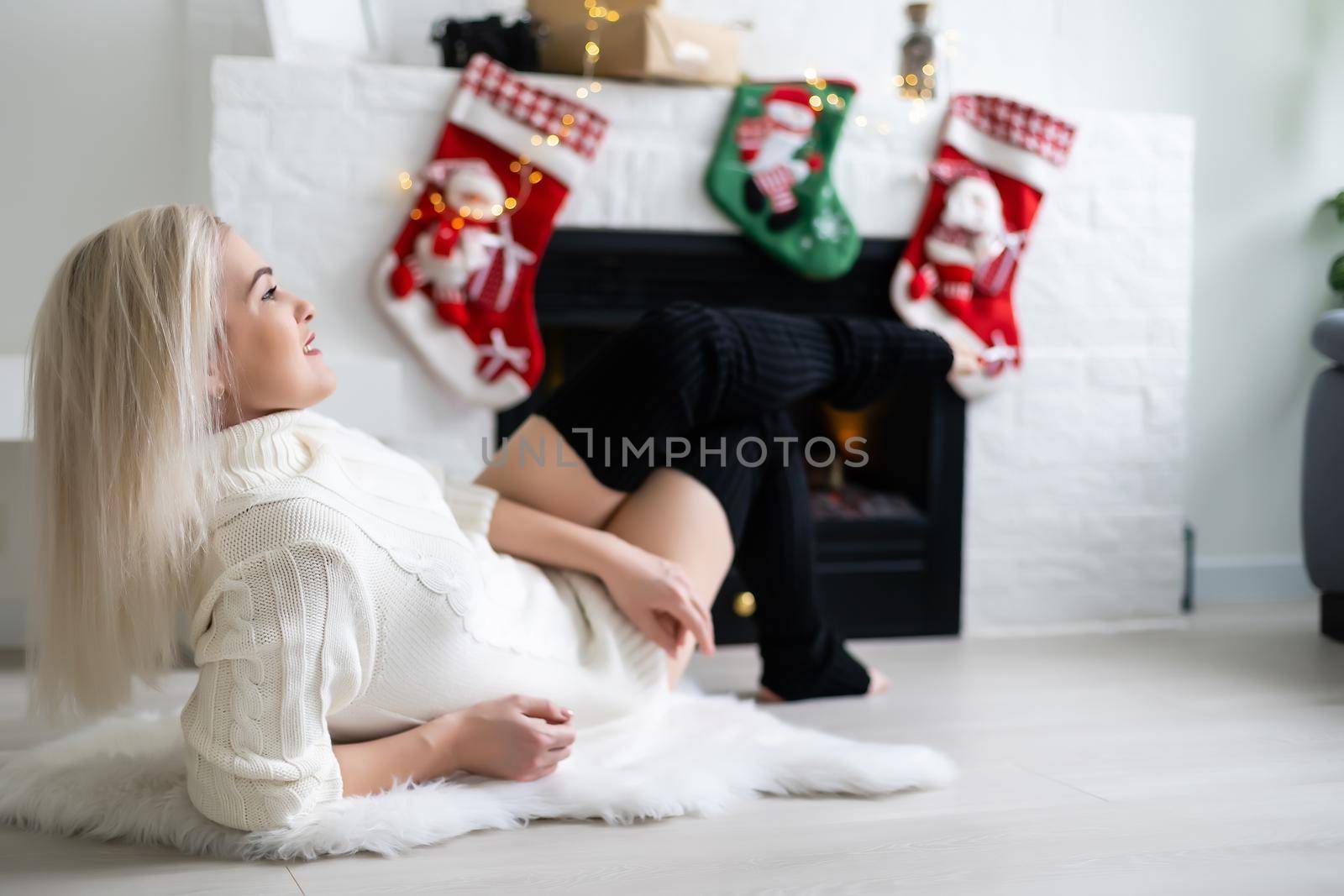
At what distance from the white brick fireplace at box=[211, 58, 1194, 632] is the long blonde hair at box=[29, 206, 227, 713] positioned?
1092 millimetres

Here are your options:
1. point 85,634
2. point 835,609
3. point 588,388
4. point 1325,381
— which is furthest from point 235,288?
point 1325,381

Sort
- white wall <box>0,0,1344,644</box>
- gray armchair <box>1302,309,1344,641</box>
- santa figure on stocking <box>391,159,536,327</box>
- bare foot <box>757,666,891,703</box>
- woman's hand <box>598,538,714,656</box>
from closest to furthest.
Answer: woman's hand <box>598,538,714,656</box>
bare foot <box>757,666,891,703</box>
santa figure on stocking <box>391,159,536,327</box>
gray armchair <box>1302,309,1344,641</box>
white wall <box>0,0,1344,644</box>

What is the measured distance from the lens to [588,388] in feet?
5.46

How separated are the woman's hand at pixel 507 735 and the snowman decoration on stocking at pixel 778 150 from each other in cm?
135

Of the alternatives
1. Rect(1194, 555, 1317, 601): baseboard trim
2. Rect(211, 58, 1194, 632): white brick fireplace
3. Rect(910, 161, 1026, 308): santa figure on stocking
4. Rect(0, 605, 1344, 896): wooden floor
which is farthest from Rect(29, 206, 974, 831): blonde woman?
Rect(1194, 555, 1317, 601): baseboard trim

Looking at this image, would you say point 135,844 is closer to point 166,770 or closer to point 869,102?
point 166,770

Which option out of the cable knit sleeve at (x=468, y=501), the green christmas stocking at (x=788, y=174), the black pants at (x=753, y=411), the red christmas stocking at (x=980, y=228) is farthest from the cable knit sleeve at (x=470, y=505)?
the red christmas stocking at (x=980, y=228)

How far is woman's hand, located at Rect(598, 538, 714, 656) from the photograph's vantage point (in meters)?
1.56

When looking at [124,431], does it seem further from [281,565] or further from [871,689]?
[871,689]

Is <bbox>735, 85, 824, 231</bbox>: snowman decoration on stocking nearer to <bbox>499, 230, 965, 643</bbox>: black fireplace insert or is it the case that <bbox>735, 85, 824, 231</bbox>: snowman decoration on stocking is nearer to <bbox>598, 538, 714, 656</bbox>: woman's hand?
<bbox>499, 230, 965, 643</bbox>: black fireplace insert

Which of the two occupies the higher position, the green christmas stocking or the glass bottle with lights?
the glass bottle with lights

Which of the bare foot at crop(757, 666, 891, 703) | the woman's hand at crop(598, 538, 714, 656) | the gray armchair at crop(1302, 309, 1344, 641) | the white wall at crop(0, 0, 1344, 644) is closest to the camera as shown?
the woman's hand at crop(598, 538, 714, 656)

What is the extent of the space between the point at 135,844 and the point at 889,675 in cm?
134

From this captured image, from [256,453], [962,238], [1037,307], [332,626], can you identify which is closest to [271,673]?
[332,626]
